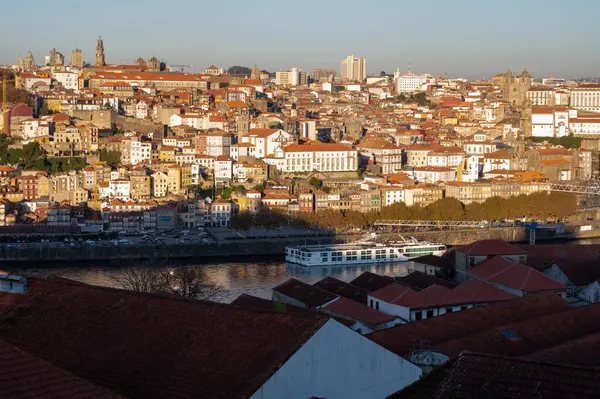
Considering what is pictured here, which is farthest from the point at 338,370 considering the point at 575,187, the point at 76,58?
the point at 76,58

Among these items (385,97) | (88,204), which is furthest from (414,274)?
(385,97)

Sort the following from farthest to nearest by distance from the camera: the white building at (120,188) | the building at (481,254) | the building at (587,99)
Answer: the building at (587,99), the white building at (120,188), the building at (481,254)

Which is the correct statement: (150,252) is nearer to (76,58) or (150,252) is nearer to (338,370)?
(338,370)

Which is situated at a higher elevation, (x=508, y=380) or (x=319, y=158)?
(x=508, y=380)

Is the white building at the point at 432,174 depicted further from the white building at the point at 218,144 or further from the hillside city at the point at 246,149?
the white building at the point at 218,144

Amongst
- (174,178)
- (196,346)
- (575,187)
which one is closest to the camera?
(196,346)

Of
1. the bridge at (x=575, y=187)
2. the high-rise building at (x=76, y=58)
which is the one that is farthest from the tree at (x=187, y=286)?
the high-rise building at (x=76, y=58)

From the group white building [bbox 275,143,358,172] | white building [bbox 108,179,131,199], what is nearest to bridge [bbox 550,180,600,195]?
white building [bbox 275,143,358,172]
